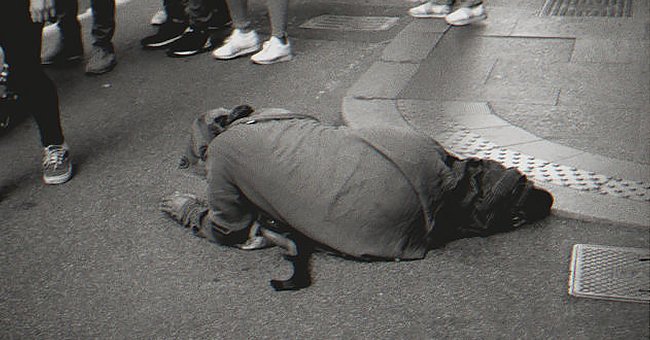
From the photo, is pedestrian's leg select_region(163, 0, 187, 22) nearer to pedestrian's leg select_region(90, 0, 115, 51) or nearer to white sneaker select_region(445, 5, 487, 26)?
pedestrian's leg select_region(90, 0, 115, 51)

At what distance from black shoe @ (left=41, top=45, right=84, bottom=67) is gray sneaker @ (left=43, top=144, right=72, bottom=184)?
2257 mm

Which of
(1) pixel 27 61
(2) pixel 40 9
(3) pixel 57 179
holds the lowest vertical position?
(3) pixel 57 179

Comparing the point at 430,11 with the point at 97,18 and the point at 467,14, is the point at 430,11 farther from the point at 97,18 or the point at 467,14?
the point at 97,18

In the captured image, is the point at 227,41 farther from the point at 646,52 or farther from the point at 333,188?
the point at 333,188

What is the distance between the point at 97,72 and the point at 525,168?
355 cm

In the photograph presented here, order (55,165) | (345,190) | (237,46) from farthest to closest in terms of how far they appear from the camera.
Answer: (237,46) → (55,165) → (345,190)

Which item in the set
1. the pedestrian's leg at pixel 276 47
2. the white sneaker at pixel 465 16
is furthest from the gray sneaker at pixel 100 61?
the white sneaker at pixel 465 16

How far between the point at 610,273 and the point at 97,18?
171 inches

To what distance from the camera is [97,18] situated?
19.1ft

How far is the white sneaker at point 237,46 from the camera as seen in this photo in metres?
6.04

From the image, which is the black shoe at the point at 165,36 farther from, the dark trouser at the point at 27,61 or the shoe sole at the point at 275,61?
the dark trouser at the point at 27,61

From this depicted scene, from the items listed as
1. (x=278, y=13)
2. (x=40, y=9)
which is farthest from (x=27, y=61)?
(x=278, y=13)

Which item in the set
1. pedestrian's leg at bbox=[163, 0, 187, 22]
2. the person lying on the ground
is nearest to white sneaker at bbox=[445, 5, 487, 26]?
pedestrian's leg at bbox=[163, 0, 187, 22]

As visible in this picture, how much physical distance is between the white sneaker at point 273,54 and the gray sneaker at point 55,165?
2.11 metres
